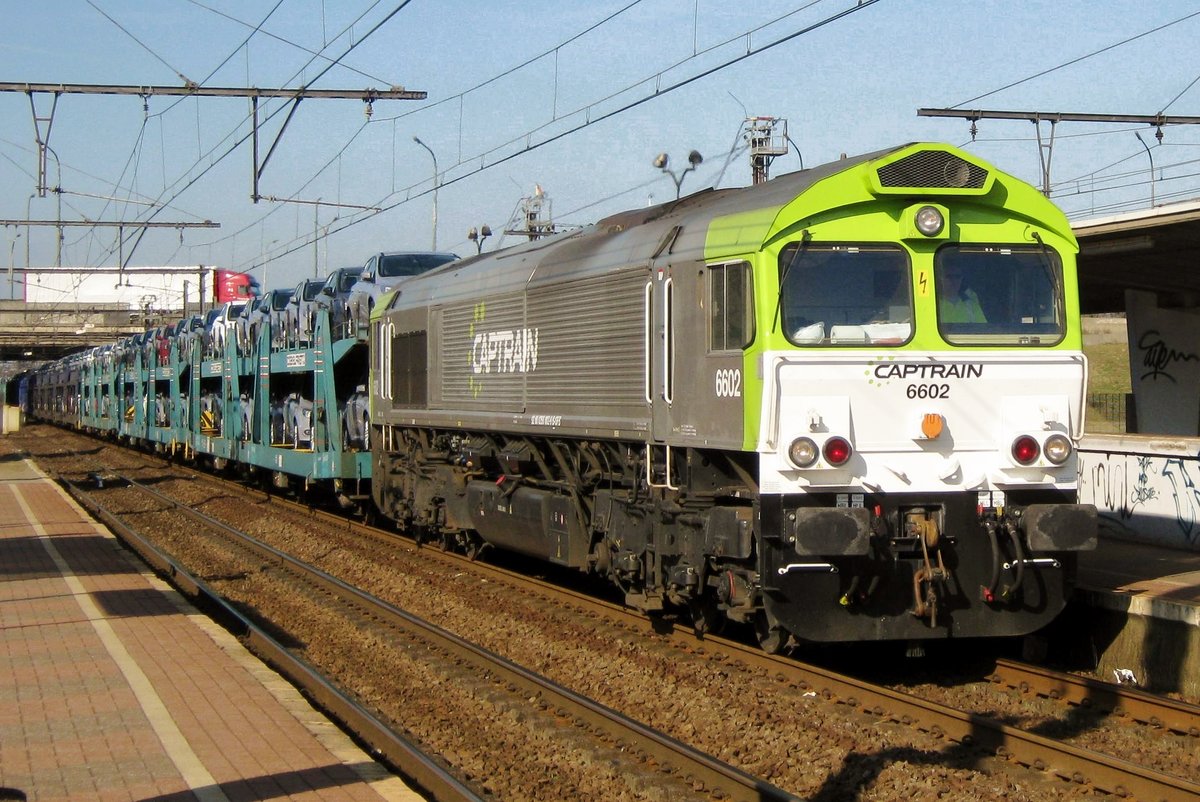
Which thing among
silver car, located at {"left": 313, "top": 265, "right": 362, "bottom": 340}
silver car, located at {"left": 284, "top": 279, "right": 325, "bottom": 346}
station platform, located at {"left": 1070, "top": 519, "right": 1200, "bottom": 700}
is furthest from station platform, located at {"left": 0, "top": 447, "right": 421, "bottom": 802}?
silver car, located at {"left": 284, "top": 279, "right": 325, "bottom": 346}

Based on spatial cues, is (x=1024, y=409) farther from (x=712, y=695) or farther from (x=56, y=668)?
(x=56, y=668)

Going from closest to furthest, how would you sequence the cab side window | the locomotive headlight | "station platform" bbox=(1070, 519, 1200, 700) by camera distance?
the locomotive headlight
the cab side window
"station platform" bbox=(1070, 519, 1200, 700)

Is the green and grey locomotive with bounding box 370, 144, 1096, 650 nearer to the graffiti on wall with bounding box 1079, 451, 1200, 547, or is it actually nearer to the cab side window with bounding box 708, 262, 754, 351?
the cab side window with bounding box 708, 262, 754, 351

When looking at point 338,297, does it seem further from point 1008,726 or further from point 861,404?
point 1008,726

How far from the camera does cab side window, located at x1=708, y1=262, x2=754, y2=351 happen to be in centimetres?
937

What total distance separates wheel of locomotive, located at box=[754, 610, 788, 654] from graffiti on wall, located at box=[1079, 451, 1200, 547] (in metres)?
6.38

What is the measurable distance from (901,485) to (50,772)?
18.5 ft

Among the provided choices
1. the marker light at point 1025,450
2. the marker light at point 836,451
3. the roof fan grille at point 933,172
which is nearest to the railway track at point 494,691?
the marker light at point 836,451

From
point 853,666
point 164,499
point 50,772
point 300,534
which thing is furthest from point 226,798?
point 164,499

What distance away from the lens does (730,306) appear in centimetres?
961

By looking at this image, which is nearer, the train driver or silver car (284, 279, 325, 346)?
the train driver

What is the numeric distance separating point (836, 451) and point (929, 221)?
182cm

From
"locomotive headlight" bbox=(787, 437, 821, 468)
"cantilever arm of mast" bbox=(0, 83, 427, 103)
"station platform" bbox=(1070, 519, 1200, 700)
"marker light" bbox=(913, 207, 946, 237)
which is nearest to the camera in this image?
"locomotive headlight" bbox=(787, 437, 821, 468)

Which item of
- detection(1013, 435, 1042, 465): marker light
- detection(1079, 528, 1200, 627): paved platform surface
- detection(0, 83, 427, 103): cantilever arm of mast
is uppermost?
detection(0, 83, 427, 103): cantilever arm of mast
